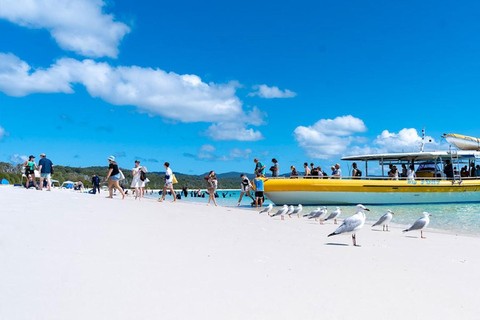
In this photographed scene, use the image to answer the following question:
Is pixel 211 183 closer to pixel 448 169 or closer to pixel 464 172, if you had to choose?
pixel 448 169

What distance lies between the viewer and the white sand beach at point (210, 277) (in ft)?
9.24

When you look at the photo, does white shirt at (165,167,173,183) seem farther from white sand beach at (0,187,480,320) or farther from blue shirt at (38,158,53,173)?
white sand beach at (0,187,480,320)

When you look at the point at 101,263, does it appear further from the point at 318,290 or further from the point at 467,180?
the point at 467,180

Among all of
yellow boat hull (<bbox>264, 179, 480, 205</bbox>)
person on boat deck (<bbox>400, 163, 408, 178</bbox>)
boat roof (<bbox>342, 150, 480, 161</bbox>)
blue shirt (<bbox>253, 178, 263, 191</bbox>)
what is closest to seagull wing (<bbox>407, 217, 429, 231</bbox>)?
blue shirt (<bbox>253, 178, 263, 191</bbox>)

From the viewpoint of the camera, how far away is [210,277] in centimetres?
360

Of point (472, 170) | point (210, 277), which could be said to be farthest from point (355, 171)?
point (210, 277)

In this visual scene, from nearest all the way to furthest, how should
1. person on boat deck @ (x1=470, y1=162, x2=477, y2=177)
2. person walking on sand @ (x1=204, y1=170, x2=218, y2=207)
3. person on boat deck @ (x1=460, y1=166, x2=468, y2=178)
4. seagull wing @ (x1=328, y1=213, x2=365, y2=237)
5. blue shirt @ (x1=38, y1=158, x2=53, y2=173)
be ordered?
1. seagull wing @ (x1=328, y1=213, x2=365, y2=237)
2. blue shirt @ (x1=38, y1=158, x2=53, y2=173)
3. person walking on sand @ (x1=204, y1=170, x2=218, y2=207)
4. person on boat deck @ (x1=470, y1=162, x2=477, y2=177)
5. person on boat deck @ (x1=460, y1=166, x2=468, y2=178)

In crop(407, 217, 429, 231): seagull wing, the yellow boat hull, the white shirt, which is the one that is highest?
the white shirt

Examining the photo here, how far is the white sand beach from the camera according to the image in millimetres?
2816

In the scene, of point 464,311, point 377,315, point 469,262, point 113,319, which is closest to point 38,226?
point 113,319

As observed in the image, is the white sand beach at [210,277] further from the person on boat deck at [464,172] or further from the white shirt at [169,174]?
the person on boat deck at [464,172]

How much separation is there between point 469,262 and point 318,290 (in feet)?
9.32

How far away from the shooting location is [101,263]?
12.5 ft

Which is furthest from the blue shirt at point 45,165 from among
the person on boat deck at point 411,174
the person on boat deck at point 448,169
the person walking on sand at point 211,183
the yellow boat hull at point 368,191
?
the person on boat deck at point 448,169
